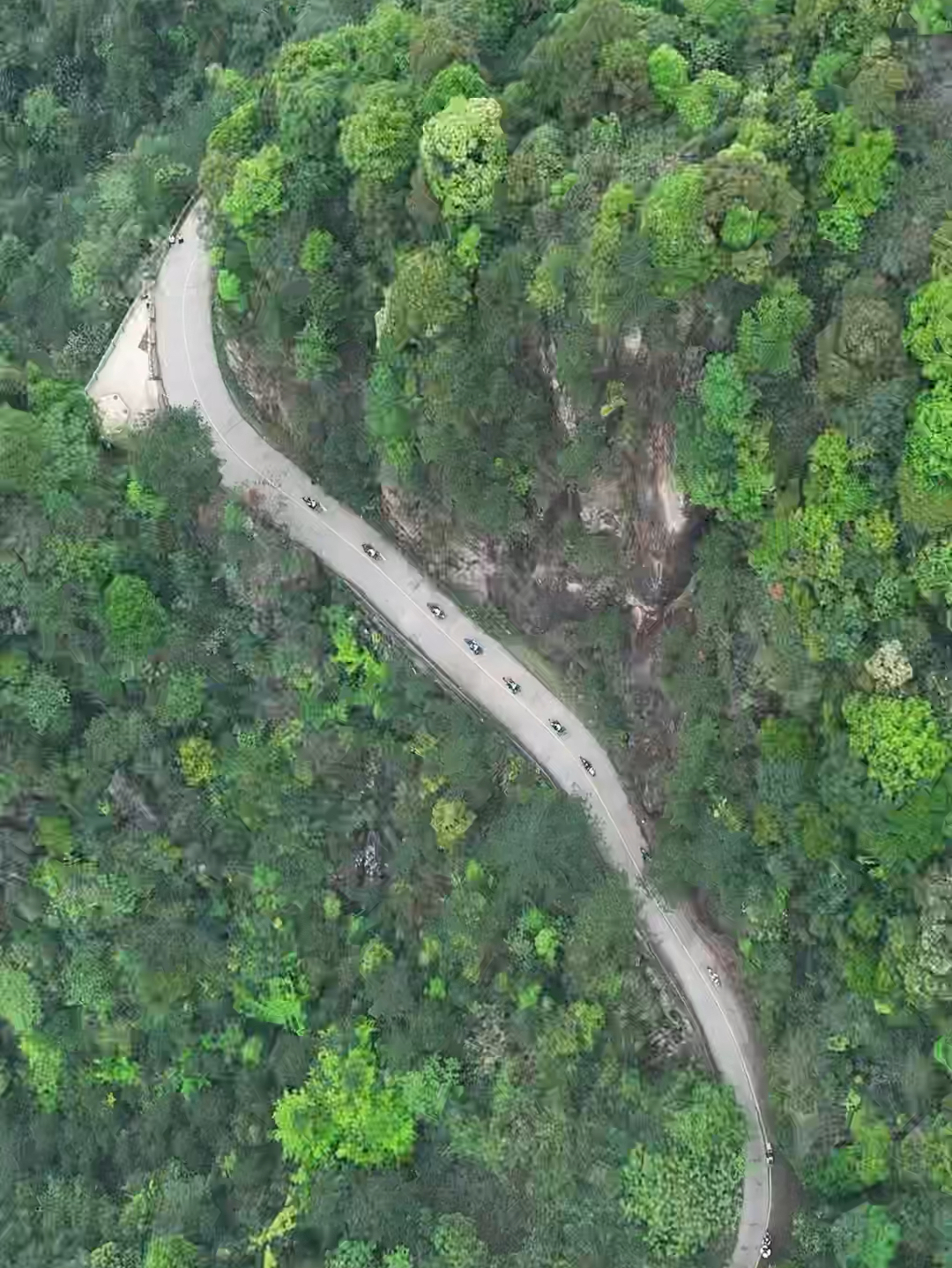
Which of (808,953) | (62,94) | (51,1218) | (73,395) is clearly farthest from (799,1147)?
(62,94)

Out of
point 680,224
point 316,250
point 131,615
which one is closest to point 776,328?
point 680,224

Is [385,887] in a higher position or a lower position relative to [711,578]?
lower

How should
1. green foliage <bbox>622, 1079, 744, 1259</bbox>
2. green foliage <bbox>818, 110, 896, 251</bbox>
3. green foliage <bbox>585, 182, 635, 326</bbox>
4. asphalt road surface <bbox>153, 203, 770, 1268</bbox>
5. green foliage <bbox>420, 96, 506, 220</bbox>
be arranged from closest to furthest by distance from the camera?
1. green foliage <bbox>818, 110, 896, 251</bbox>
2. green foliage <bbox>585, 182, 635, 326</bbox>
3. green foliage <bbox>420, 96, 506, 220</bbox>
4. green foliage <bbox>622, 1079, 744, 1259</bbox>
5. asphalt road surface <bbox>153, 203, 770, 1268</bbox>

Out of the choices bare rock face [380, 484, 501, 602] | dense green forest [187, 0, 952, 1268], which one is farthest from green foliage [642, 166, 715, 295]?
bare rock face [380, 484, 501, 602]

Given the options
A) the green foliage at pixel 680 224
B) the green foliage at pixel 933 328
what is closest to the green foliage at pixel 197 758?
the green foliage at pixel 680 224

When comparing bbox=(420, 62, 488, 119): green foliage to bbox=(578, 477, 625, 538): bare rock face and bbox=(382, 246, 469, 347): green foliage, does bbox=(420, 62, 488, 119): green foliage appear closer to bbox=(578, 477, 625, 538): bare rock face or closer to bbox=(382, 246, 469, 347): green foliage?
bbox=(382, 246, 469, 347): green foliage

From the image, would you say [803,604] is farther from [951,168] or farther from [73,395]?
[73,395]

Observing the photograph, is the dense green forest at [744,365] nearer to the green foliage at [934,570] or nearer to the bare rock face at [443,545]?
the green foliage at [934,570]
